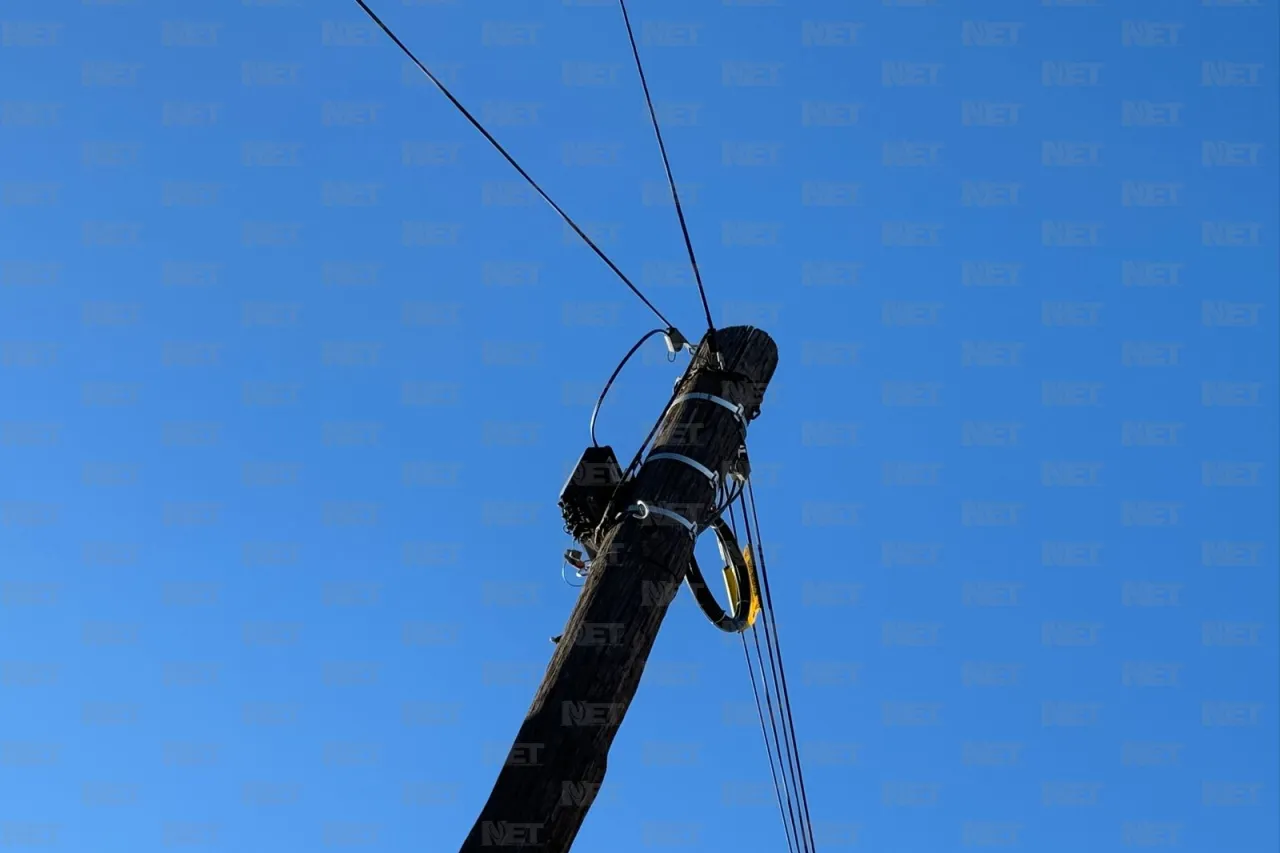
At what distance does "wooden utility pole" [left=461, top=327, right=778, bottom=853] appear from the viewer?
3309 mm

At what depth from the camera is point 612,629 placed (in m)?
3.64

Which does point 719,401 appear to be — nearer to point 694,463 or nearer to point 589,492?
point 694,463

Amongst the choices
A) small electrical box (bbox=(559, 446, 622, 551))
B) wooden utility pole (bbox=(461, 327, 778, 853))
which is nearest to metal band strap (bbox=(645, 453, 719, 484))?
wooden utility pole (bbox=(461, 327, 778, 853))

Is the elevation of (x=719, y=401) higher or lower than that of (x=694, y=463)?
higher

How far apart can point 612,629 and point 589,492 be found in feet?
2.33

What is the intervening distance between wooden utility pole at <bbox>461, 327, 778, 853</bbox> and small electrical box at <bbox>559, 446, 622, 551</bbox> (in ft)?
0.34

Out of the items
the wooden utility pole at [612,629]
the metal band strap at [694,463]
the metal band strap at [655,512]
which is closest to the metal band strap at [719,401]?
the wooden utility pole at [612,629]

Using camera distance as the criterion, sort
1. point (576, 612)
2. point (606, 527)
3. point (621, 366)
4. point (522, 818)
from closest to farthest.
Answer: point (522, 818)
point (576, 612)
point (606, 527)
point (621, 366)

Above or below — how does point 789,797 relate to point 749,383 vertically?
below

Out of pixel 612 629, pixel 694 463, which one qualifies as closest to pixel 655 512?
pixel 694 463

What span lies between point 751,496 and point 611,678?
155 cm

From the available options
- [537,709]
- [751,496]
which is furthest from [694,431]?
[537,709]

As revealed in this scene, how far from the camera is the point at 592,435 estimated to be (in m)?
4.76

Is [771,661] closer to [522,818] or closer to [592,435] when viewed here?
[592,435]
